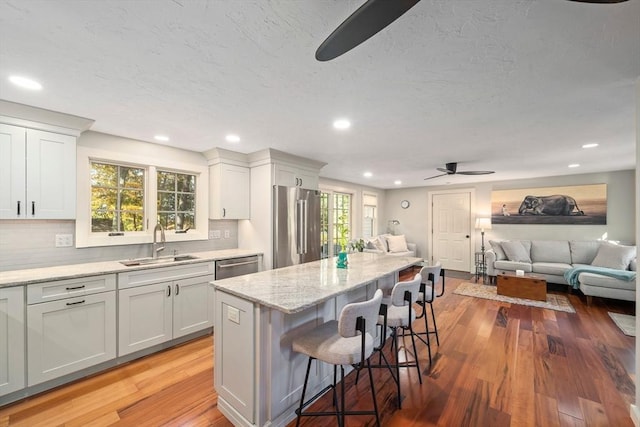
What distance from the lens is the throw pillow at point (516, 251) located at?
541 cm

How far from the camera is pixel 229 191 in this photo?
3.72 m

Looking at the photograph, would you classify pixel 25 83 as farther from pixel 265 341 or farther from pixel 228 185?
pixel 265 341

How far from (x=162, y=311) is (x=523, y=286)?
536 centimetres

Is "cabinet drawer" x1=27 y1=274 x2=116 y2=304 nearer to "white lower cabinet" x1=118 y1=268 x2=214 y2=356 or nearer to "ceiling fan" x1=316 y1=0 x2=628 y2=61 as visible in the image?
"white lower cabinet" x1=118 y1=268 x2=214 y2=356

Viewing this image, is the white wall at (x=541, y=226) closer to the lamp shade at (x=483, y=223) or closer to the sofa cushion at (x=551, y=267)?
the lamp shade at (x=483, y=223)

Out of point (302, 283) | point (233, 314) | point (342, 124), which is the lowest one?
point (233, 314)

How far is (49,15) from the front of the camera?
4.01ft

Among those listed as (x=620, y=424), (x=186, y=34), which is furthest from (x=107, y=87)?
(x=620, y=424)

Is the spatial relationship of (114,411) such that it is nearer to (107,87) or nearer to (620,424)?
(107,87)

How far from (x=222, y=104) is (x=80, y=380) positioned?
2638mm

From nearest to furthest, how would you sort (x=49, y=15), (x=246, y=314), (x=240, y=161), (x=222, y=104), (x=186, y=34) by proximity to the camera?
1. (x=49, y=15)
2. (x=186, y=34)
3. (x=246, y=314)
4. (x=222, y=104)
5. (x=240, y=161)

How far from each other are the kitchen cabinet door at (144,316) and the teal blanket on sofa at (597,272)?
612 cm

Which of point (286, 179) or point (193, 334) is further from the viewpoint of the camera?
point (286, 179)

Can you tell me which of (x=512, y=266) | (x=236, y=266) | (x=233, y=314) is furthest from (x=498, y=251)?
(x=233, y=314)
